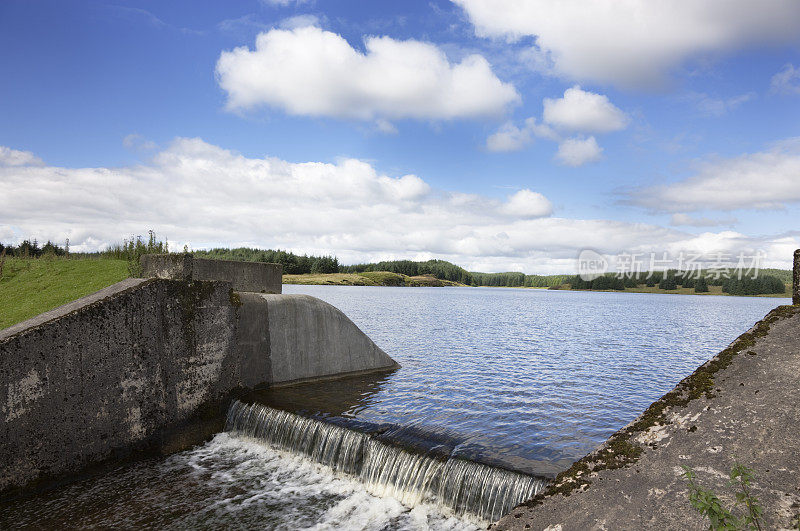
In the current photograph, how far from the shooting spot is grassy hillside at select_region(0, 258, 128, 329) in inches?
660

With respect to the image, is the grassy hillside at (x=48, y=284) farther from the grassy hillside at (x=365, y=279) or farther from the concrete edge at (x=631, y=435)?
the grassy hillside at (x=365, y=279)

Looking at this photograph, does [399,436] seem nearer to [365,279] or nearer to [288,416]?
[288,416]

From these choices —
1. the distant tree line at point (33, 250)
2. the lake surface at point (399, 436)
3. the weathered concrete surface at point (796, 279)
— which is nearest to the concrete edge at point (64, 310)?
the lake surface at point (399, 436)

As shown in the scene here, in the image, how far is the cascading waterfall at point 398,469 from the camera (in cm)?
744

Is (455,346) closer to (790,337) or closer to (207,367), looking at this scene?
(207,367)

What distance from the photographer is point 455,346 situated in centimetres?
2680

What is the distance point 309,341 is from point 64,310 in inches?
263

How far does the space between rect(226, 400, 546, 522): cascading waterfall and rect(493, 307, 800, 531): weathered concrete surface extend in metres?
3.19

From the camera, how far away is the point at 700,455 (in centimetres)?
420

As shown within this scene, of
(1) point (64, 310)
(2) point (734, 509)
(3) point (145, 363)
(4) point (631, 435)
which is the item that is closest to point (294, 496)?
(3) point (145, 363)

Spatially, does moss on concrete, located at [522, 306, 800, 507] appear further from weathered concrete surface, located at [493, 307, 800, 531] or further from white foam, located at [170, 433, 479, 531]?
white foam, located at [170, 433, 479, 531]

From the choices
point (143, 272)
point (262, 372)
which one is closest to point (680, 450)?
point (262, 372)

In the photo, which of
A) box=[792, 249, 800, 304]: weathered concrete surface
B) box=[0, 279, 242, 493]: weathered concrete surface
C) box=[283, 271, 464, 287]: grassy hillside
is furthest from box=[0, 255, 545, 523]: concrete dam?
box=[283, 271, 464, 287]: grassy hillside

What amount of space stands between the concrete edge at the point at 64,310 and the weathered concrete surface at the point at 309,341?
391 centimetres
